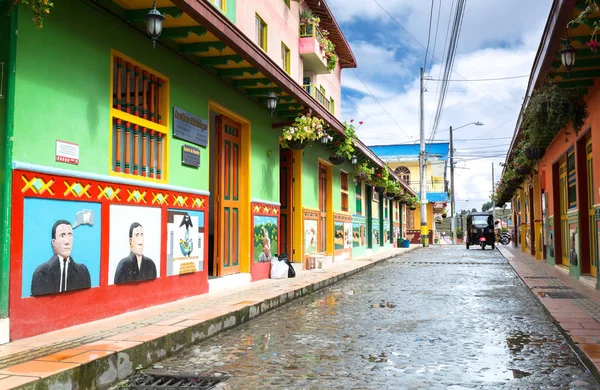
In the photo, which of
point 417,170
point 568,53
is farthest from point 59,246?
point 417,170

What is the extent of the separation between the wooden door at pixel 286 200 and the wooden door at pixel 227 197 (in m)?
4.11

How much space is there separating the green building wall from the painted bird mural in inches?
22.8

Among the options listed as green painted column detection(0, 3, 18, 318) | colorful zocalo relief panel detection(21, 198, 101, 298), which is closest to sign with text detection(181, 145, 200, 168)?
colorful zocalo relief panel detection(21, 198, 101, 298)

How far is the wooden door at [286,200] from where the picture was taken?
1593cm

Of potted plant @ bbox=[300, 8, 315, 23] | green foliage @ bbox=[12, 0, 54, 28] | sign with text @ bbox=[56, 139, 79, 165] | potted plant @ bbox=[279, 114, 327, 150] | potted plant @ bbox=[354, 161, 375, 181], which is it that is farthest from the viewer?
potted plant @ bbox=[354, 161, 375, 181]

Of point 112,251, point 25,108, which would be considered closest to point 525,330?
point 112,251

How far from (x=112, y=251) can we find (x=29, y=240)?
1.44 m

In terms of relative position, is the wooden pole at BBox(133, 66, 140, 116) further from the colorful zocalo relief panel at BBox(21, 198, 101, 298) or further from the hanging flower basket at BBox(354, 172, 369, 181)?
the hanging flower basket at BBox(354, 172, 369, 181)

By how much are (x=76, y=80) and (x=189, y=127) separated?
2.82 metres

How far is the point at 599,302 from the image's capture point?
8570 millimetres

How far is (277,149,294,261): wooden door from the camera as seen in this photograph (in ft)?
52.3

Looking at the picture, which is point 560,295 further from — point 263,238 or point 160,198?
point 160,198

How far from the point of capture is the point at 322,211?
62.2 ft

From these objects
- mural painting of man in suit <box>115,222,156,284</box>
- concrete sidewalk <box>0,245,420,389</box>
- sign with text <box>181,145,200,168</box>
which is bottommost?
concrete sidewalk <box>0,245,420,389</box>
